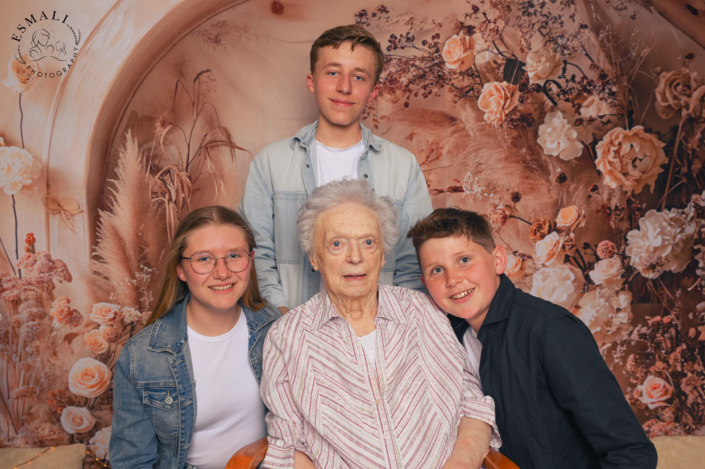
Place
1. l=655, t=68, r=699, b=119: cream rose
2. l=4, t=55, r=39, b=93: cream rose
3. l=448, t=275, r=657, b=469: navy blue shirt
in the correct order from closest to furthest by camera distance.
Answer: l=448, t=275, r=657, b=469: navy blue shirt < l=4, t=55, r=39, b=93: cream rose < l=655, t=68, r=699, b=119: cream rose

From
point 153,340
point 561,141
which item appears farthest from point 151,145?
point 561,141

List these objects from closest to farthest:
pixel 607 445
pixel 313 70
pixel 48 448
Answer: pixel 607 445 → pixel 313 70 → pixel 48 448

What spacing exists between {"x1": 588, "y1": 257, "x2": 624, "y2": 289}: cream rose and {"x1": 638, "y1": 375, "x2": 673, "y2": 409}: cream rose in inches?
28.6

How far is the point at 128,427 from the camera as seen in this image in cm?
191

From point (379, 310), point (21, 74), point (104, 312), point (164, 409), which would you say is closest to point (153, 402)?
point (164, 409)

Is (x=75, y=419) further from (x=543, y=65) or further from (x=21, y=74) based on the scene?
(x=543, y=65)

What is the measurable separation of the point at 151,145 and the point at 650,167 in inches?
133

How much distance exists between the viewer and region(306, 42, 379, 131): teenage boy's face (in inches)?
92.1

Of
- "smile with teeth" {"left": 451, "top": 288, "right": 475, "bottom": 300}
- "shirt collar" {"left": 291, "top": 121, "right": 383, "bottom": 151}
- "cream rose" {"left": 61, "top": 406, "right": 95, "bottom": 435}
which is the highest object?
"shirt collar" {"left": 291, "top": 121, "right": 383, "bottom": 151}

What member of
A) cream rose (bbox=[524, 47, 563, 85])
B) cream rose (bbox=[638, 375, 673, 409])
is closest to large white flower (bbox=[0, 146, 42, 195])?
cream rose (bbox=[524, 47, 563, 85])

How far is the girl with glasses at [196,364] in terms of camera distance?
1.93 m

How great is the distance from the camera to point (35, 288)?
3.20 metres

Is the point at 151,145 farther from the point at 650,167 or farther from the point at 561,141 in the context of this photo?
the point at 650,167

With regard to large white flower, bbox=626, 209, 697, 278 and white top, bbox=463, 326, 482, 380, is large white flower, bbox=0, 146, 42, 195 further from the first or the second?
large white flower, bbox=626, 209, 697, 278
